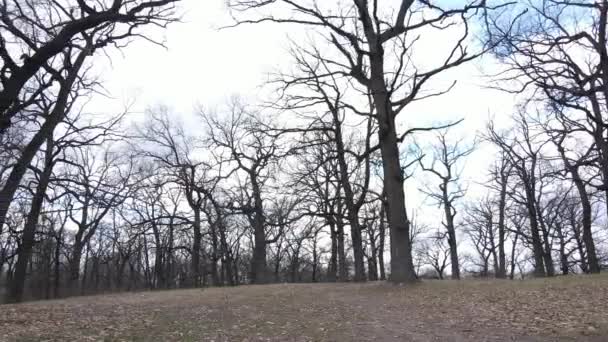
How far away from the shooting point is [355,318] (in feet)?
31.9

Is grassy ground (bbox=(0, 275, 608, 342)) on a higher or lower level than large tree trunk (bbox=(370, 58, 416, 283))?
lower

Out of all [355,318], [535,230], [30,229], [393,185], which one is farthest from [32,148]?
[535,230]

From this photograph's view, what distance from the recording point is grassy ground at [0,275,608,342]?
7.87 meters

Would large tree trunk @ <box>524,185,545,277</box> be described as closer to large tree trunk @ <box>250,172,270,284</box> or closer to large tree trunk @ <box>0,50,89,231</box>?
large tree trunk @ <box>250,172,270,284</box>

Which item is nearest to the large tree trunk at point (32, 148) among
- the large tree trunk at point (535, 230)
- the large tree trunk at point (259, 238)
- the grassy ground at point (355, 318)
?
the grassy ground at point (355, 318)

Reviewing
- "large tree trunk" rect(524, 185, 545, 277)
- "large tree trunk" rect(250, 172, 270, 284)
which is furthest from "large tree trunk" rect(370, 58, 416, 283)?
"large tree trunk" rect(524, 185, 545, 277)

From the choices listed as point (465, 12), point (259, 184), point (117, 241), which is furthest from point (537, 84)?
point (117, 241)

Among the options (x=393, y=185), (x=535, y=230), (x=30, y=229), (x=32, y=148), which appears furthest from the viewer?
(x=535, y=230)

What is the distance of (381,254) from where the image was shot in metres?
44.1

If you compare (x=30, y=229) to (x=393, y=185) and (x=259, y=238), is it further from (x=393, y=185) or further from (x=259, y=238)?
(x=259, y=238)

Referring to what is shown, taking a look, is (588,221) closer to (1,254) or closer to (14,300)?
(14,300)

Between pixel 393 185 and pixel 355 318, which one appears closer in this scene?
pixel 355 318

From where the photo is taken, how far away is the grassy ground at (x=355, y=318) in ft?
25.8

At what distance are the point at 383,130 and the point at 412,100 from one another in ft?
4.90
